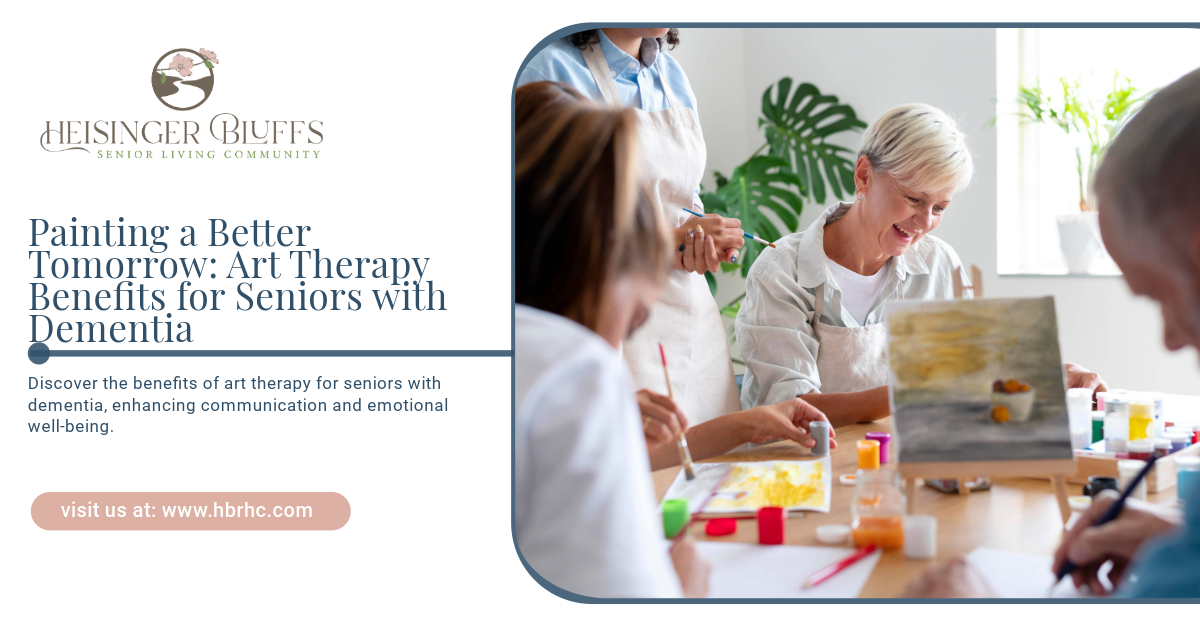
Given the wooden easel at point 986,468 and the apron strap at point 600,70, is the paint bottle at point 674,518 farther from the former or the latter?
the apron strap at point 600,70

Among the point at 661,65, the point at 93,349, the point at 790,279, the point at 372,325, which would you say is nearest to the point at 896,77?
the point at 790,279

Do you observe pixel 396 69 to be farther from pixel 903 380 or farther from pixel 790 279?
pixel 790 279

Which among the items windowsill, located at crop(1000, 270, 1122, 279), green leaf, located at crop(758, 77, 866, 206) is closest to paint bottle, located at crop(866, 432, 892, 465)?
→ windowsill, located at crop(1000, 270, 1122, 279)

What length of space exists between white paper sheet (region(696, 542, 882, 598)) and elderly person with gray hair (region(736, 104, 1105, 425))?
524 mm

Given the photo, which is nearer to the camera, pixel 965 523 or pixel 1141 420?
pixel 965 523

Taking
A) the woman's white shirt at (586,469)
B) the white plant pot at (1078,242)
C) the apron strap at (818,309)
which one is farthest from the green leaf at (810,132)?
the woman's white shirt at (586,469)

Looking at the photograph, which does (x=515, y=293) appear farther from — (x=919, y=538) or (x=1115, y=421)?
(x=1115, y=421)

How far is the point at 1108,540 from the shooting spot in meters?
0.81

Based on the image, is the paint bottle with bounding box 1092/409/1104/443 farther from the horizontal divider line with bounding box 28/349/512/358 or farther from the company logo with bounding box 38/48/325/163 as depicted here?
the company logo with bounding box 38/48/325/163

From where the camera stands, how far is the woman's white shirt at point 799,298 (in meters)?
1.45

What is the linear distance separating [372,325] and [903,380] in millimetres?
521

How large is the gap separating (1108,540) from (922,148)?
0.73 m

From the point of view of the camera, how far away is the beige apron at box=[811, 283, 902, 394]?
1.44 m

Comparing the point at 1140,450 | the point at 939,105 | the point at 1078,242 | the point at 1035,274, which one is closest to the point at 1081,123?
the point at 939,105
